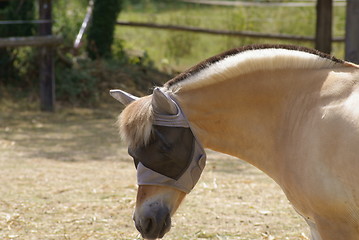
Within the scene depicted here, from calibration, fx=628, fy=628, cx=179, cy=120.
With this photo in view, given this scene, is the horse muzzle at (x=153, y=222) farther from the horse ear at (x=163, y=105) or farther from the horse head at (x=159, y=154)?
the horse ear at (x=163, y=105)

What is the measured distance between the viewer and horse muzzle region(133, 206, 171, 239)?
281 centimetres

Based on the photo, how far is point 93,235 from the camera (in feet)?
14.0

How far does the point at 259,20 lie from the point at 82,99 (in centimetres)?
574

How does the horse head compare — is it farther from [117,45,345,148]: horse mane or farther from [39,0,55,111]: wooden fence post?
[39,0,55,111]: wooden fence post

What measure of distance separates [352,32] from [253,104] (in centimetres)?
395

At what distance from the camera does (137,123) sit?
2.79m

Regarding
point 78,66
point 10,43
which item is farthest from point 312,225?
point 78,66

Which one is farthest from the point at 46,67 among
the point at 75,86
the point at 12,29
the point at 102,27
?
the point at 102,27

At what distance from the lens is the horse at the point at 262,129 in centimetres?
269

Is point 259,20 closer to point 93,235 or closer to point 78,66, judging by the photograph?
point 78,66

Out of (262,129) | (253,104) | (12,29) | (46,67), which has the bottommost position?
(46,67)

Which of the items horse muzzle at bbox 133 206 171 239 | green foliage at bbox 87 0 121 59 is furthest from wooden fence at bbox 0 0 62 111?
horse muzzle at bbox 133 206 171 239

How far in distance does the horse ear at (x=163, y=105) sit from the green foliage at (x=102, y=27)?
32.0ft

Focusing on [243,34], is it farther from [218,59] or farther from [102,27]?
[218,59]
